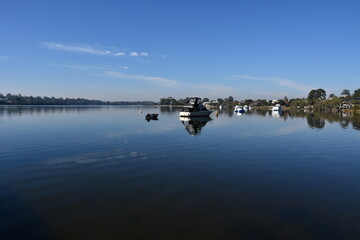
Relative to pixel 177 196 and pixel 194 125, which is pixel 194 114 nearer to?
pixel 194 125

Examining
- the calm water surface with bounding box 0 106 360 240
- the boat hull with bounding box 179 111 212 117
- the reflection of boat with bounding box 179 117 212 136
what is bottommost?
the calm water surface with bounding box 0 106 360 240

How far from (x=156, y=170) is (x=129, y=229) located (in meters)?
8.19

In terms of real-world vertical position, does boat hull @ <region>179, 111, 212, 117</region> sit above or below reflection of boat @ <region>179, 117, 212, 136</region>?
above

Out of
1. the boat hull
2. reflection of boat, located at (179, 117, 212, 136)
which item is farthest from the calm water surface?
the boat hull

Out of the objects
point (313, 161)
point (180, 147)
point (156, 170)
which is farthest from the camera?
point (180, 147)

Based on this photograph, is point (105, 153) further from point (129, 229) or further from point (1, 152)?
point (129, 229)

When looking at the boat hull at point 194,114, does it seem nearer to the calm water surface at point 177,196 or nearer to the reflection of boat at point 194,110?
the reflection of boat at point 194,110

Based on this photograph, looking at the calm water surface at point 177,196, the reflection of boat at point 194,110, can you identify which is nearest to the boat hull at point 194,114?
the reflection of boat at point 194,110

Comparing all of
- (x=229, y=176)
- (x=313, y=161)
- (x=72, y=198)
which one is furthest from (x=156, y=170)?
(x=313, y=161)

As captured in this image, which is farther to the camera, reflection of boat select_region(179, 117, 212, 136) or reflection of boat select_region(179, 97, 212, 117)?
reflection of boat select_region(179, 97, 212, 117)

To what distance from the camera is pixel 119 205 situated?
11.2m

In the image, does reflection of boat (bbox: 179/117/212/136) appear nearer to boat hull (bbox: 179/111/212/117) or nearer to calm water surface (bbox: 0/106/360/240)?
boat hull (bbox: 179/111/212/117)

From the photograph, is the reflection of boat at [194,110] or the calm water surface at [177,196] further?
the reflection of boat at [194,110]

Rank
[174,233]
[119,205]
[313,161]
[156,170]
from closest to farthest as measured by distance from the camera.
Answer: [174,233], [119,205], [156,170], [313,161]
